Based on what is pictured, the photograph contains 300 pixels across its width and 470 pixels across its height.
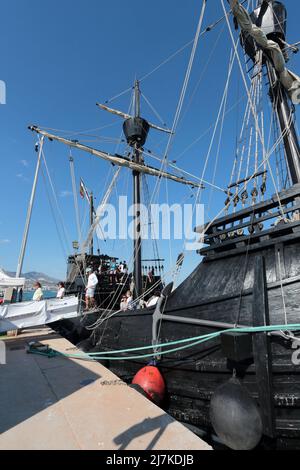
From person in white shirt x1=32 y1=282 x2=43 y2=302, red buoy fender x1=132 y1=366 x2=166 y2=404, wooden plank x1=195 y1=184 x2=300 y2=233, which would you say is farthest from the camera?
person in white shirt x1=32 y1=282 x2=43 y2=302

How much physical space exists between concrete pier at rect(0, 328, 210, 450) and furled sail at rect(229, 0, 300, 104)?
8859 millimetres

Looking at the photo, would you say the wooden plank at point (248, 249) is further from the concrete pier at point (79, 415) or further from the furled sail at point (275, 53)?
the furled sail at point (275, 53)

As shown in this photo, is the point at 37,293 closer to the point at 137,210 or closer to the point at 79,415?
the point at 137,210

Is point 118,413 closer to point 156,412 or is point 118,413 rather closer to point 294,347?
point 156,412

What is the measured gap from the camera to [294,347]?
3406 millimetres

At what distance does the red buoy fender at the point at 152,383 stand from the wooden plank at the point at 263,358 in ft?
6.67

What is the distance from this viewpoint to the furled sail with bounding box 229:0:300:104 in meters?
7.01

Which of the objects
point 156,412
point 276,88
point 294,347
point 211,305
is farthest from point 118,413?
point 276,88

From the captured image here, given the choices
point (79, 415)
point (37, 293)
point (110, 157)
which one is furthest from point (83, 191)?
point (79, 415)

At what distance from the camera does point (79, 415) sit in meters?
3.42

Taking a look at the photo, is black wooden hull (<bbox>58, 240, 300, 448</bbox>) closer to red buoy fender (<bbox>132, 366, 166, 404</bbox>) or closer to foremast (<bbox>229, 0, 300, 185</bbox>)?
red buoy fender (<bbox>132, 366, 166, 404</bbox>)

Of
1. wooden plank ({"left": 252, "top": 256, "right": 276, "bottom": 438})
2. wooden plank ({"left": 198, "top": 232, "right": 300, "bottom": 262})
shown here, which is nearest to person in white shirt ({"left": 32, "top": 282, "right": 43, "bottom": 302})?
wooden plank ({"left": 198, "top": 232, "right": 300, "bottom": 262})

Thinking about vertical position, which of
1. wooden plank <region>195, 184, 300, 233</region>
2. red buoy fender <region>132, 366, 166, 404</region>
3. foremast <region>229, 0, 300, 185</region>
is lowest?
red buoy fender <region>132, 366, 166, 404</region>
